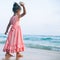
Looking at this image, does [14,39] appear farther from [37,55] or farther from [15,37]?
[37,55]

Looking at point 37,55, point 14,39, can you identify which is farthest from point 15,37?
point 37,55

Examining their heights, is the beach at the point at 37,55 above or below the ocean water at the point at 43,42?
below

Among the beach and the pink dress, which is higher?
the pink dress

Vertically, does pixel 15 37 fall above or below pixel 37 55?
above

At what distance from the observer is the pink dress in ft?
4.29

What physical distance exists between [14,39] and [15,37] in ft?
0.04

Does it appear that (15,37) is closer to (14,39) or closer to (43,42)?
(14,39)

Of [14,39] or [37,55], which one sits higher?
[14,39]

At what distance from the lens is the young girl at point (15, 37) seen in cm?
131

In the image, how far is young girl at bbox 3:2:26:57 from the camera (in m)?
1.31

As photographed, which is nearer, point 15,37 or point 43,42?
point 15,37

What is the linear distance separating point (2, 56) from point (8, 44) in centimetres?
8

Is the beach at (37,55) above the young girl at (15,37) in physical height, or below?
below

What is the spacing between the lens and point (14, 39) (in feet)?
4.30
